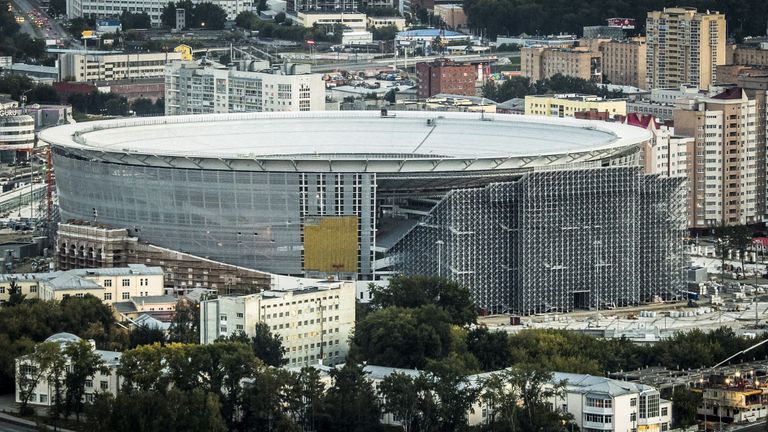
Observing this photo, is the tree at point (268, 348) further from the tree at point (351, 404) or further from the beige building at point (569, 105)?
the beige building at point (569, 105)

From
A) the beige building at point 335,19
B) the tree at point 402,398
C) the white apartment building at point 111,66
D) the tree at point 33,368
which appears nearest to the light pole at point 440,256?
the tree at point 33,368

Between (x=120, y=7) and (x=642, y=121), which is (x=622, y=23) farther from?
(x=642, y=121)

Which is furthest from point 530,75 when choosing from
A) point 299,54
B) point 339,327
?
point 339,327

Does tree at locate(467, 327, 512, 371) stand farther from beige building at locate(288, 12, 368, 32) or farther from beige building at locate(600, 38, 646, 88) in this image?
beige building at locate(288, 12, 368, 32)

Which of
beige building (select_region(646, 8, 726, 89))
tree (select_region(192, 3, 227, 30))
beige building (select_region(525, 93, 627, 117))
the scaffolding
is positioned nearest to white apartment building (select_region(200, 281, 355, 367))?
the scaffolding

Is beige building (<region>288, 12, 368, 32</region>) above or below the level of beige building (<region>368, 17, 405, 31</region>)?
above

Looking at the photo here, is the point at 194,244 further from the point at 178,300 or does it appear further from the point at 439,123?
the point at 439,123
